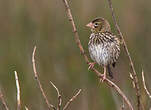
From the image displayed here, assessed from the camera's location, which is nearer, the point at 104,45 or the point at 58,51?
the point at 104,45

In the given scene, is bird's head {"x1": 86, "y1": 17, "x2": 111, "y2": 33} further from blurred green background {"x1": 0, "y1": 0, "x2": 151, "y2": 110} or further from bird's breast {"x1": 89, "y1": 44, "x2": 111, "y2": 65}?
blurred green background {"x1": 0, "y1": 0, "x2": 151, "y2": 110}

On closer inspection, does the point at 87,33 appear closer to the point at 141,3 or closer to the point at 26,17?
the point at 26,17

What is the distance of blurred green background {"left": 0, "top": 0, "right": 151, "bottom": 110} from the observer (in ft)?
20.2

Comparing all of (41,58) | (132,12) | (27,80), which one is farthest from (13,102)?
(132,12)

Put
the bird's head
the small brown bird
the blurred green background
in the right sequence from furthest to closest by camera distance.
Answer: the blurred green background
the small brown bird
the bird's head

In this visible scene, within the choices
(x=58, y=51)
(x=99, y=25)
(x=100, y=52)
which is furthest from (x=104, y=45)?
(x=58, y=51)

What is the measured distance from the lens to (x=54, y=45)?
Answer: 6.83 meters

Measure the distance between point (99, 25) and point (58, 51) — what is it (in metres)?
1.87

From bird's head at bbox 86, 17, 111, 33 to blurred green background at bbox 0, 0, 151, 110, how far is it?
0.92 m

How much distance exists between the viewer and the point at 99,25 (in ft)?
16.4

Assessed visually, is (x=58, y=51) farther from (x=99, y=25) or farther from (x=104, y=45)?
(x=99, y=25)

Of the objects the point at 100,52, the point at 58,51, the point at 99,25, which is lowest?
the point at 58,51

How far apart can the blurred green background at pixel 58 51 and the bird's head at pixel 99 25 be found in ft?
3.02

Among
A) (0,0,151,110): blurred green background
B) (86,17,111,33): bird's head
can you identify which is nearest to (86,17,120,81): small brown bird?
(86,17,111,33): bird's head
